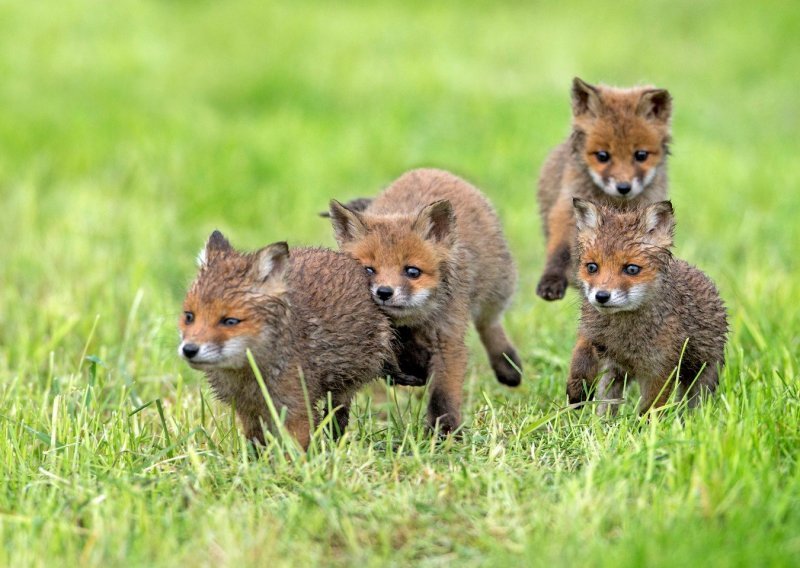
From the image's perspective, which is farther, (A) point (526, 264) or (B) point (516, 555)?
(A) point (526, 264)

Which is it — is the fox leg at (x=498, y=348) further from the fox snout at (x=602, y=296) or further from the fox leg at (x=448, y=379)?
the fox snout at (x=602, y=296)

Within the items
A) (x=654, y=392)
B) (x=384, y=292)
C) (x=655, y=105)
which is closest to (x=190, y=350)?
(x=384, y=292)

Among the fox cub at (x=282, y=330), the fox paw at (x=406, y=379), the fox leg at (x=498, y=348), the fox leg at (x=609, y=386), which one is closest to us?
the fox cub at (x=282, y=330)

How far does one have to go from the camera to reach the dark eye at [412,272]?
21.0ft

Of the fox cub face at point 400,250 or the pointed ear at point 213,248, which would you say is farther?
the fox cub face at point 400,250

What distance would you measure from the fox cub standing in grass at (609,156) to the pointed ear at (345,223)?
150 cm

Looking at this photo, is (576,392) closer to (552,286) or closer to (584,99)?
(552,286)

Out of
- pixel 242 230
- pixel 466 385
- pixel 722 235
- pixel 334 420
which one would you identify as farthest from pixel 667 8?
pixel 334 420

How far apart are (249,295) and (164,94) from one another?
11.6 m

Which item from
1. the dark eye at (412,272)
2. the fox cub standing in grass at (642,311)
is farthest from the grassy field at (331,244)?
the dark eye at (412,272)

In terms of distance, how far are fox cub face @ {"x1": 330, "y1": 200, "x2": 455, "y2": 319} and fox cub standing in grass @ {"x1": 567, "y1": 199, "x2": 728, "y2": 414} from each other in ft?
2.59

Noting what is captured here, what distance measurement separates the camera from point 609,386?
6.65 meters

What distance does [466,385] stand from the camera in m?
7.75

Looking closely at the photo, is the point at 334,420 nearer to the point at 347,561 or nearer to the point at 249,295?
the point at 249,295
